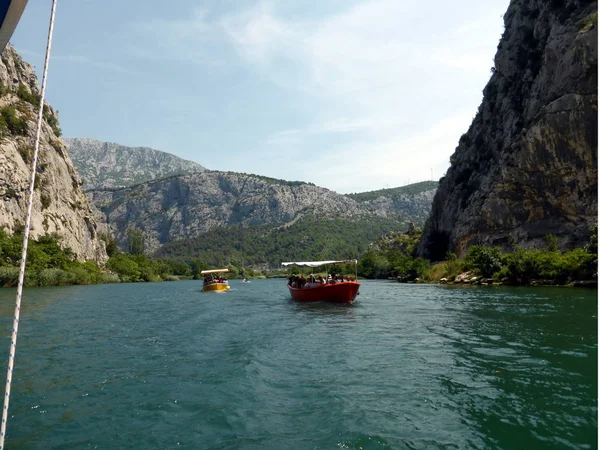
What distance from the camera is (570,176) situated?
6294 centimetres

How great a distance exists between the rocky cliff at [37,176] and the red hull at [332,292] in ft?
216

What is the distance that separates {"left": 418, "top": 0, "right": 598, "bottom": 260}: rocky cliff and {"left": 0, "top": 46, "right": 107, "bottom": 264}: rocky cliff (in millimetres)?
Result: 85590

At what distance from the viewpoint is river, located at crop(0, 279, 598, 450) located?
8.47 m

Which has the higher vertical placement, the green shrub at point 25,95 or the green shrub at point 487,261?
the green shrub at point 25,95

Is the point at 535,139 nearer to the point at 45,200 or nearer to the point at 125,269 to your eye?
the point at 125,269

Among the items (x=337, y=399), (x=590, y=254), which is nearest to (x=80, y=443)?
(x=337, y=399)

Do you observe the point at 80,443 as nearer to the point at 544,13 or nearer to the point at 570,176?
the point at 570,176

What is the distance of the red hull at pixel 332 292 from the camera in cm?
3528

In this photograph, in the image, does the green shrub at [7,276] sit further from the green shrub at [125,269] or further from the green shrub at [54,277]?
the green shrub at [125,269]

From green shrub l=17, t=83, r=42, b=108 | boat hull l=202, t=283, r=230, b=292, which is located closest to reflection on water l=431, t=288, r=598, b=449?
boat hull l=202, t=283, r=230, b=292

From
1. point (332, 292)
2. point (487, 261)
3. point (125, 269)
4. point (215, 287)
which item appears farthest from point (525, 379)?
point (125, 269)

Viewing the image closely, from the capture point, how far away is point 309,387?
38.2 ft

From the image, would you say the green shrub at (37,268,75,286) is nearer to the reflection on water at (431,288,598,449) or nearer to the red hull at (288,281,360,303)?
the red hull at (288,281,360,303)

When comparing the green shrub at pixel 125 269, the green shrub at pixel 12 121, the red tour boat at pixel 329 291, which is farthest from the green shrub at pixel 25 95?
the red tour boat at pixel 329 291
